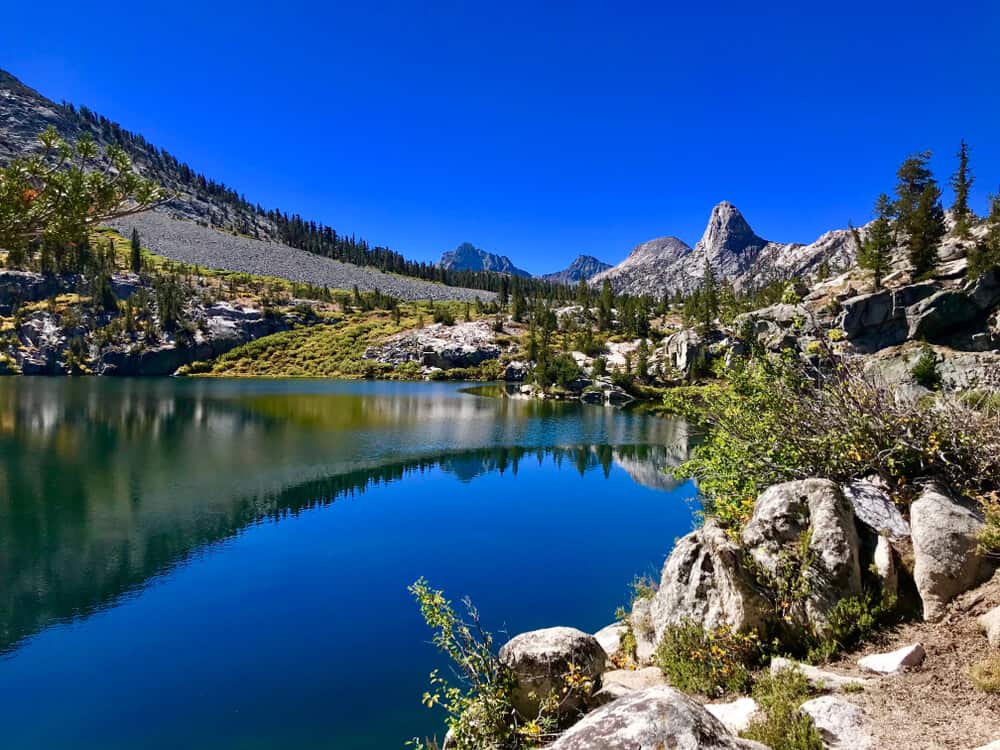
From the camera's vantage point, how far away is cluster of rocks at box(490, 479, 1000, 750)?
8.20 meters

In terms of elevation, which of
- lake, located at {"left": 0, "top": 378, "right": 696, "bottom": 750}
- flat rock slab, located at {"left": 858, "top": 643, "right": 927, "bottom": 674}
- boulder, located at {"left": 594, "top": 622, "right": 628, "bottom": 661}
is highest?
flat rock slab, located at {"left": 858, "top": 643, "right": 927, "bottom": 674}

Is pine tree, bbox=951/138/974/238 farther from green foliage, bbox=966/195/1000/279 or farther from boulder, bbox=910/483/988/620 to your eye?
boulder, bbox=910/483/988/620

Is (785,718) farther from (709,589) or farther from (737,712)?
(709,589)

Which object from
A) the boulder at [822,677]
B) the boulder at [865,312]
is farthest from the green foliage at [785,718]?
the boulder at [865,312]

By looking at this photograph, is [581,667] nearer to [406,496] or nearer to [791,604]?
[791,604]

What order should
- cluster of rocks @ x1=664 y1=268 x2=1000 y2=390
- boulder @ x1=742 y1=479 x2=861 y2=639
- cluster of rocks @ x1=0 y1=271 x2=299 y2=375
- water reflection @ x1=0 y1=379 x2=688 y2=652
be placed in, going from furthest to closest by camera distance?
cluster of rocks @ x1=0 y1=271 x2=299 y2=375, cluster of rocks @ x1=664 y1=268 x2=1000 y2=390, water reflection @ x1=0 y1=379 x2=688 y2=652, boulder @ x1=742 y1=479 x2=861 y2=639

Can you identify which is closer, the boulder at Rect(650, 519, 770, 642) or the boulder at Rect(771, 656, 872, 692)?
the boulder at Rect(771, 656, 872, 692)

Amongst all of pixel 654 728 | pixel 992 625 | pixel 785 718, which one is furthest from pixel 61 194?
pixel 992 625

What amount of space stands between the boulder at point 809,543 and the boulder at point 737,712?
6.42 feet

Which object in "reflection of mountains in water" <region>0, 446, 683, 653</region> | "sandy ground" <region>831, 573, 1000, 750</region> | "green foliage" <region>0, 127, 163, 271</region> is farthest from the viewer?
"reflection of mountains in water" <region>0, 446, 683, 653</region>

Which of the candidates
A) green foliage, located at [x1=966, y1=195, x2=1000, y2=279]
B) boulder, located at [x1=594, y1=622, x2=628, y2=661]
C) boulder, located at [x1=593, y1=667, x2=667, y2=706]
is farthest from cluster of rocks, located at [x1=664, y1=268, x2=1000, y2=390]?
boulder, located at [x1=593, y1=667, x2=667, y2=706]

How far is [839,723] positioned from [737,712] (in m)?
1.43

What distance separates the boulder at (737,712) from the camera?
7199 mm

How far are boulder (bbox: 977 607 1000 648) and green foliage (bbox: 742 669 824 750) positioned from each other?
2497 millimetres
